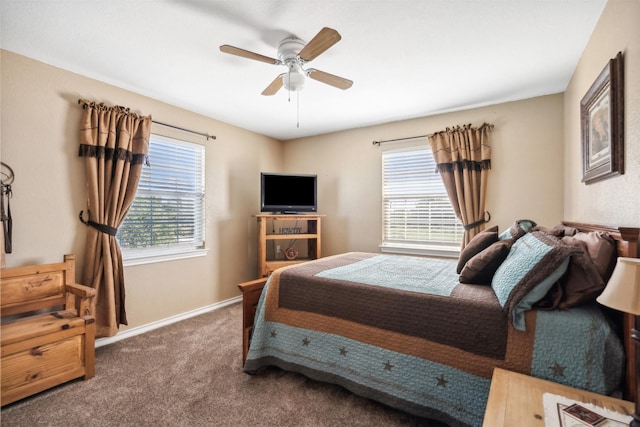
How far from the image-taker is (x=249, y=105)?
336 centimetres

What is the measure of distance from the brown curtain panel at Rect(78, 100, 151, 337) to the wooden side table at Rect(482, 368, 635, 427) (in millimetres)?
2923

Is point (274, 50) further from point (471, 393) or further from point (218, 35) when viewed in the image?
point (471, 393)

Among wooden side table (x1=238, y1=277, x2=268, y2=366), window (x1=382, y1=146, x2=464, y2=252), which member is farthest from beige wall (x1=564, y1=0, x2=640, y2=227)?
wooden side table (x1=238, y1=277, x2=268, y2=366)

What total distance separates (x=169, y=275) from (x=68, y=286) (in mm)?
1019

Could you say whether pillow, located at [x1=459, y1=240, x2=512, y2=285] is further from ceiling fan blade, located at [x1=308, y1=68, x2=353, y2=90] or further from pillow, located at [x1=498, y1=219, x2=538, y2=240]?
ceiling fan blade, located at [x1=308, y1=68, x2=353, y2=90]

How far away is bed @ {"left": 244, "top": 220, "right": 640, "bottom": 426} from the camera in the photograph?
133 cm

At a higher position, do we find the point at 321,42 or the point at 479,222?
the point at 321,42

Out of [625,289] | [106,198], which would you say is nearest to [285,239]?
[106,198]

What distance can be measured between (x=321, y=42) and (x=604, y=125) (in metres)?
1.80

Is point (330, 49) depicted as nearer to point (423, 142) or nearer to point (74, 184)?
point (423, 142)

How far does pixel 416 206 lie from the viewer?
3.88 metres

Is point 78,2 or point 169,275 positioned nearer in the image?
point 78,2

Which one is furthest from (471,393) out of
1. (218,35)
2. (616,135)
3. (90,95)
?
(90,95)

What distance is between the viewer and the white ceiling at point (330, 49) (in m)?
1.78
